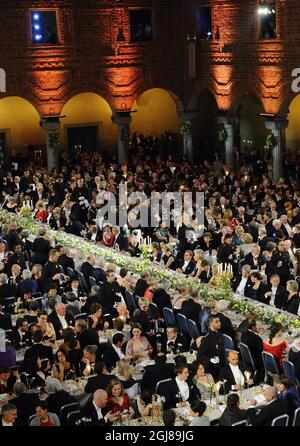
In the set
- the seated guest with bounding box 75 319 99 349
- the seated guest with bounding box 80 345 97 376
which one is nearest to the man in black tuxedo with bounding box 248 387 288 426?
the seated guest with bounding box 80 345 97 376

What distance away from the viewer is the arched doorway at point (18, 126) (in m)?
37.9

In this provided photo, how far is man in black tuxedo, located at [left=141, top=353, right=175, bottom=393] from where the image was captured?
42.1 feet

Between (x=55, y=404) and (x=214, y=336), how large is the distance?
291cm

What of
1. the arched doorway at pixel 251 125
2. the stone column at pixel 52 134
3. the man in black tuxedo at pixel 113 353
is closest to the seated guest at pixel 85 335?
the man in black tuxedo at pixel 113 353

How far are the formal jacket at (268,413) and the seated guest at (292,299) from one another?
443 cm

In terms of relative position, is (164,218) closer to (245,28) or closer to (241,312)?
(241,312)

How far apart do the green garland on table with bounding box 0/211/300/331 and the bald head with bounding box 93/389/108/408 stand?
4013 millimetres

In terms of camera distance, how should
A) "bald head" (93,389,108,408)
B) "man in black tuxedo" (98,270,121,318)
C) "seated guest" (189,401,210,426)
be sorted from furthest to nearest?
"man in black tuxedo" (98,270,121,318) → "bald head" (93,389,108,408) → "seated guest" (189,401,210,426)

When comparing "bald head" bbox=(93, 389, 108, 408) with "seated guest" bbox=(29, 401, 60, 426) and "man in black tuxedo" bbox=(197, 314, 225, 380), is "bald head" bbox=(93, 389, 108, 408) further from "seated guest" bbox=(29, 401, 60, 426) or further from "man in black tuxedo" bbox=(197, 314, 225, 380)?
"man in black tuxedo" bbox=(197, 314, 225, 380)

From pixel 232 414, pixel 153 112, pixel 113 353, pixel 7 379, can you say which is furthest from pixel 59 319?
pixel 153 112

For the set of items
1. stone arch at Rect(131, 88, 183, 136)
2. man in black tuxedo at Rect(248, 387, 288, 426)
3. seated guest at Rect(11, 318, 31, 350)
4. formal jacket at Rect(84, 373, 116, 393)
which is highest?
stone arch at Rect(131, 88, 183, 136)

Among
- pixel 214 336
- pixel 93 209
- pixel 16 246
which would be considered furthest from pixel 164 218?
pixel 214 336

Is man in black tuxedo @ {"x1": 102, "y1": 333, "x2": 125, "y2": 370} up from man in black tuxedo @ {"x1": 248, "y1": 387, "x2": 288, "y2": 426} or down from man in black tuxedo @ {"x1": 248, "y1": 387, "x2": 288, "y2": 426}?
down

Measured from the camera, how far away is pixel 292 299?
15.8 meters
